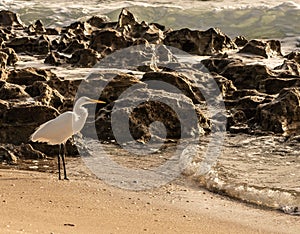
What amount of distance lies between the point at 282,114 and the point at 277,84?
2713 millimetres

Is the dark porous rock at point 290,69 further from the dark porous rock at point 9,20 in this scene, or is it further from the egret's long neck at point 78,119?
the dark porous rock at point 9,20

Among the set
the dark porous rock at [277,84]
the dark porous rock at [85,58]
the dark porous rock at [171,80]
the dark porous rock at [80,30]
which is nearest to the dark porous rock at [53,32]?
the dark porous rock at [80,30]

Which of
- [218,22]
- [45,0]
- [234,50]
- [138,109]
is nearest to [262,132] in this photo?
[138,109]

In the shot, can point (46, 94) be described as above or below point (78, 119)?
below

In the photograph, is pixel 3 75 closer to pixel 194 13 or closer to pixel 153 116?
pixel 153 116

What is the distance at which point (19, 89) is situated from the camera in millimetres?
11312

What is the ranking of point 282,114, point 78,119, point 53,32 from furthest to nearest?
point 53,32 < point 282,114 < point 78,119

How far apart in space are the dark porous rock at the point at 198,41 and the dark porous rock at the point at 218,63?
3021mm

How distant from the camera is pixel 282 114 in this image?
11727 mm

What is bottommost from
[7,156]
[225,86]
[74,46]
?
[7,156]

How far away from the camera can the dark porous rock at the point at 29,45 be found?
21.2 meters

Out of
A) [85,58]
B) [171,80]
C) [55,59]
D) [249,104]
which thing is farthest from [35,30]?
[249,104]

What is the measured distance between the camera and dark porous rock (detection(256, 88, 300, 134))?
38.3 ft

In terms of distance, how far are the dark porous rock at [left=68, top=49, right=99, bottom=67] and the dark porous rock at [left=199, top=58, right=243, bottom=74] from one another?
288cm
